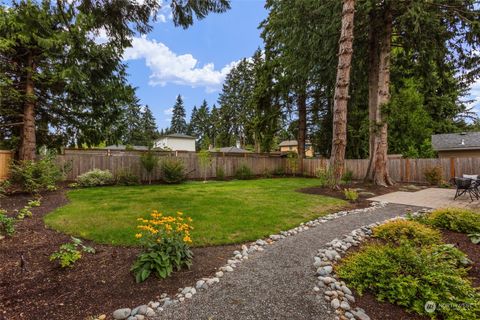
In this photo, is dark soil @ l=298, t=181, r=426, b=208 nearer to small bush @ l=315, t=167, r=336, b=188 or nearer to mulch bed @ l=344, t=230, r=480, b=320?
small bush @ l=315, t=167, r=336, b=188

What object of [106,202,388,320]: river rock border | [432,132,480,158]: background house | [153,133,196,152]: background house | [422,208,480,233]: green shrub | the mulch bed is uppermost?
[153,133,196,152]: background house

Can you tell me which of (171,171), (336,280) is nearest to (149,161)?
(171,171)

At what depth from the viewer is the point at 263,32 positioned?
1670cm

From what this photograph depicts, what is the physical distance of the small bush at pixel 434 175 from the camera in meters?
10.6

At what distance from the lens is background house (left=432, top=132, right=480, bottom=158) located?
47.9ft

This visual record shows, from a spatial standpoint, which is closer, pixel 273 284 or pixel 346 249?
pixel 273 284

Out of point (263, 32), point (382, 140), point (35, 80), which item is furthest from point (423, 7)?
point (35, 80)

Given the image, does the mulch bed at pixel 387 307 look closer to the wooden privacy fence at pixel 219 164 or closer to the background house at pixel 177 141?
the wooden privacy fence at pixel 219 164

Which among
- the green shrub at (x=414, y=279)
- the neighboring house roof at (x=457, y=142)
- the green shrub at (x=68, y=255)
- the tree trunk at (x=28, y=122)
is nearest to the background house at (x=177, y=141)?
the tree trunk at (x=28, y=122)

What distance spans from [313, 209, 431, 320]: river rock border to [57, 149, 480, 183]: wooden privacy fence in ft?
32.5

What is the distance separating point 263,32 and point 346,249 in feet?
55.0

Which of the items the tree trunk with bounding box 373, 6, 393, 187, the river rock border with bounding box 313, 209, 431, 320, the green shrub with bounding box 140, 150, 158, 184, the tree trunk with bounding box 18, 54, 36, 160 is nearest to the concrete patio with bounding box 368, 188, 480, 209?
the tree trunk with bounding box 373, 6, 393, 187

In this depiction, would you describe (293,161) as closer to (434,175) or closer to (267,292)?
(434,175)

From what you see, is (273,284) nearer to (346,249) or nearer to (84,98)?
(346,249)
